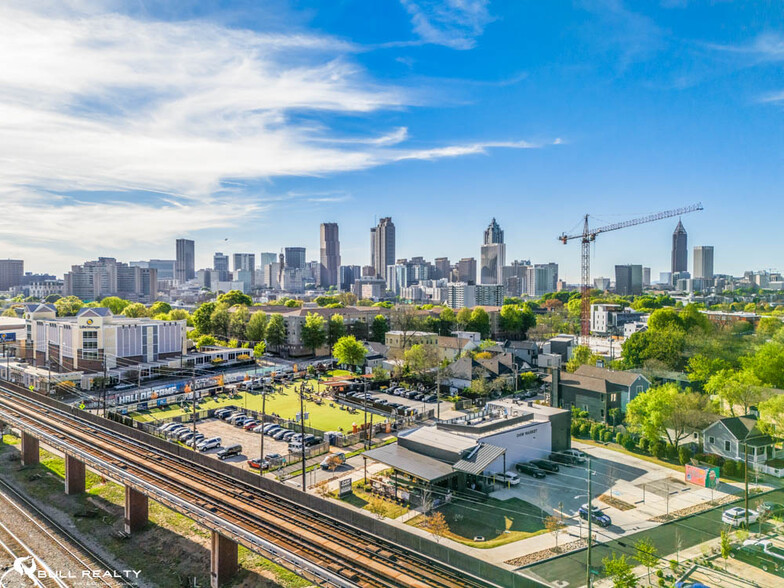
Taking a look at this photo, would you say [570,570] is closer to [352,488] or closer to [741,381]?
[352,488]

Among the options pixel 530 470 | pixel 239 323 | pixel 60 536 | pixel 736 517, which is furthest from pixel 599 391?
pixel 239 323

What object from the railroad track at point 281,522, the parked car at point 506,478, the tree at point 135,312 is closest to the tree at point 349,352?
the railroad track at point 281,522

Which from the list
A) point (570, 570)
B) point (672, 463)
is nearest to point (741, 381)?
point (672, 463)

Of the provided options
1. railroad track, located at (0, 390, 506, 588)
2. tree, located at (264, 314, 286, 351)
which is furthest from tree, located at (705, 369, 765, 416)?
tree, located at (264, 314, 286, 351)

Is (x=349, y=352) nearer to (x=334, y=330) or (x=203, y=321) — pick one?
(x=334, y=330)

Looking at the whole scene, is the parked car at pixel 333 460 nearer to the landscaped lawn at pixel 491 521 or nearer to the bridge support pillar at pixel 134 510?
the landscaped lawn at pixel 491 521

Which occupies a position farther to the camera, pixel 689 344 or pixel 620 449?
pixel 689 344

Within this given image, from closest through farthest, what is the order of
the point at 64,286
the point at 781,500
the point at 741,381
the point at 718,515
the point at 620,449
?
the point at 718,515 < the point at 781,500 < the point at 620,449 < the point at 741,381 < the point at 64,286
